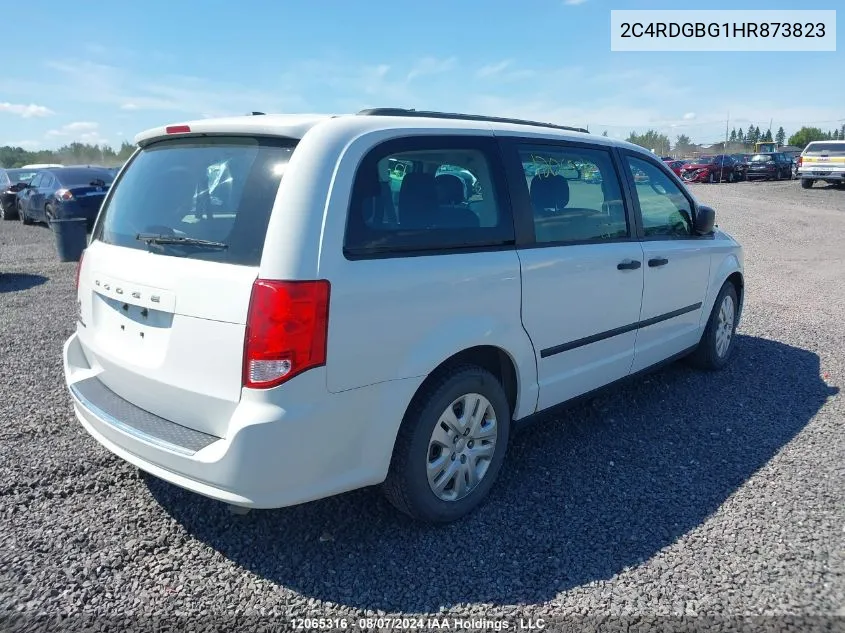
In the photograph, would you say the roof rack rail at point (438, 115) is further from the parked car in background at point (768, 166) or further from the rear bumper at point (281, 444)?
the parked car in background at point (768, 166)

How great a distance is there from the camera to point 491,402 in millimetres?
3178

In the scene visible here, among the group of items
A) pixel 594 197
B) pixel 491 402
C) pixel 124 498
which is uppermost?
pixel 594 197

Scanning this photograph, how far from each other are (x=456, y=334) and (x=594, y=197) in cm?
160

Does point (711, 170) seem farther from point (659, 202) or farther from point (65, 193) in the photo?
point (659, 202)

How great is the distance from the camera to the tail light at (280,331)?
2346mm

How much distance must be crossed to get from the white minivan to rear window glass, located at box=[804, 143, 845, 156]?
2759 centimetres

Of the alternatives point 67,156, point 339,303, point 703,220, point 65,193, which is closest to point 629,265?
point 703,220

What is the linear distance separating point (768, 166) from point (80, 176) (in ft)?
106

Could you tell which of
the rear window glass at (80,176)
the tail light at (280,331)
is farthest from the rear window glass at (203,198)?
the rear window glass at (80,176)

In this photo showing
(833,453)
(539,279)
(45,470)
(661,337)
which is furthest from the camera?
(661,337)

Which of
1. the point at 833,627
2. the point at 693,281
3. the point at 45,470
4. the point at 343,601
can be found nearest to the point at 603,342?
the point at 693,281

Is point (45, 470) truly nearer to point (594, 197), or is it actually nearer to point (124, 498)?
point (124, 498)

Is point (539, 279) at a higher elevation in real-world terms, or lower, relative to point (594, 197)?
lower

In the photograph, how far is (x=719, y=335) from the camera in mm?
5238
